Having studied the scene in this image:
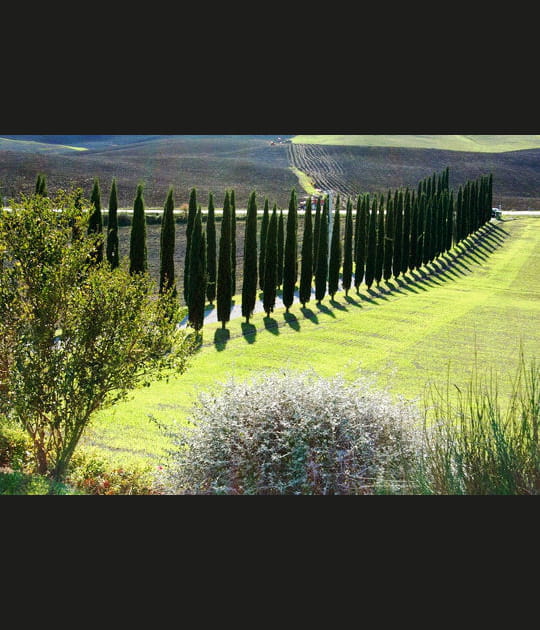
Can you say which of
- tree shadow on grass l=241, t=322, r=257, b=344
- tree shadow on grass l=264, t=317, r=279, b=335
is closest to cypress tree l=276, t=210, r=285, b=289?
tree shadow on grass l=264, t=317, r=279, b=335

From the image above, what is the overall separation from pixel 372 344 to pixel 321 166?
51.0 metres

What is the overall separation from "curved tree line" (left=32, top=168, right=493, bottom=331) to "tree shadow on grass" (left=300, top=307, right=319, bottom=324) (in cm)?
60

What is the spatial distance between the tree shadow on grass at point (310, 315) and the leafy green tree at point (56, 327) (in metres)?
14.1

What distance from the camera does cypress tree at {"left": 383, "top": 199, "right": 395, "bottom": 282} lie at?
30.1 m

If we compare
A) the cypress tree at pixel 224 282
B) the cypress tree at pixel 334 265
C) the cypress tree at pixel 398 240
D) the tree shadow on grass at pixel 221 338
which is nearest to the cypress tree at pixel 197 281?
the tree shadow on grass at pixel 221 338

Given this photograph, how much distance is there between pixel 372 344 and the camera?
18000mm

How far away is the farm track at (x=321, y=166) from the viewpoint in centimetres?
5778

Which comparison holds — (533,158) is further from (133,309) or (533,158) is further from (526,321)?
(133,309)

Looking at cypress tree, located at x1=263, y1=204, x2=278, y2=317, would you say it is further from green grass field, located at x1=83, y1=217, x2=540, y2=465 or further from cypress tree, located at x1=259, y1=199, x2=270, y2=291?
→ green grass field, located at x1=83, y1=217, x2=540, y2=465

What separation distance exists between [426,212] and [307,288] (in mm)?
13790

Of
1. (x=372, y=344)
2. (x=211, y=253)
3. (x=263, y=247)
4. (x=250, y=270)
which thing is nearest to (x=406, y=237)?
(x=263, y=247)

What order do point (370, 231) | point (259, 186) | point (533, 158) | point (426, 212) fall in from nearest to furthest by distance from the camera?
1. point (370, 231)
2. point (426, 212)
3. point (259, 186)
4. point (533, 158)

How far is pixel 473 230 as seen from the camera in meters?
42.4

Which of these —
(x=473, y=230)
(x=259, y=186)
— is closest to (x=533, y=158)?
(x=473, y=230)
